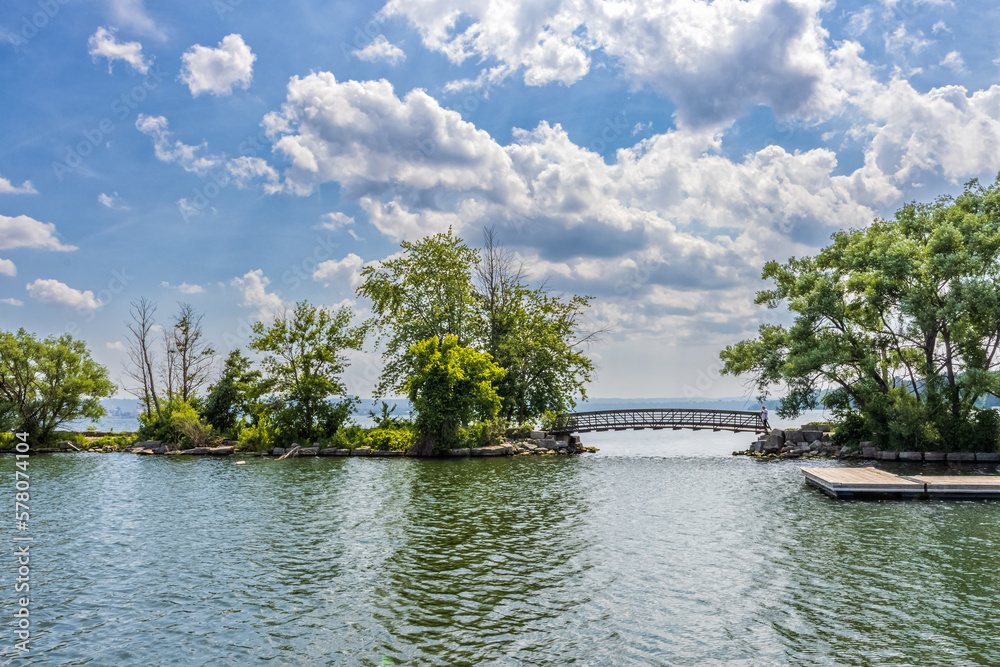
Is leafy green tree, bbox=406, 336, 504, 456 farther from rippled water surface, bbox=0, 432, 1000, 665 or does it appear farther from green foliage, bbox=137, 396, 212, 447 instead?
green foliage, bbox=137, 396, 212, 447

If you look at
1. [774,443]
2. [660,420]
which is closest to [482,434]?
[660,420]

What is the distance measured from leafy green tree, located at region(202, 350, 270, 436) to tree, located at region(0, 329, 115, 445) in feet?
28.1

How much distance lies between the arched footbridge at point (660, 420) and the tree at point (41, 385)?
35.1 meters

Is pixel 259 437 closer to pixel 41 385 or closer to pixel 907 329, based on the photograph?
pixel 41 385

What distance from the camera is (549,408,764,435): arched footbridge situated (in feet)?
154

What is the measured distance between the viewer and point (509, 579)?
12273mm

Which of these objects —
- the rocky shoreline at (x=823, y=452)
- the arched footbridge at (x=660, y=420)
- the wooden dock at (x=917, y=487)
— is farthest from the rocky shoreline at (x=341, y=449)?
the wooden dock at (x=917, y=487)

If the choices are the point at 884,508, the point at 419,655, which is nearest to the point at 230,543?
the point at 419,655

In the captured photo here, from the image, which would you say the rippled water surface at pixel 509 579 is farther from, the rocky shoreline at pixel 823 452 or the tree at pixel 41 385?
the tree at pixel 41 385

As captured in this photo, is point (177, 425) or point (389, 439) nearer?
point (389, 439)

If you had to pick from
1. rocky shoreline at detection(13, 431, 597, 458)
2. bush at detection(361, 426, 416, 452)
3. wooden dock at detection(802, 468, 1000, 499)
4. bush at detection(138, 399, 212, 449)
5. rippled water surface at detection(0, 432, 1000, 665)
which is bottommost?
rippled water surface at detection(0, 432, 1000, 665)

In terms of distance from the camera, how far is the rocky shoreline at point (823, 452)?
31.5m

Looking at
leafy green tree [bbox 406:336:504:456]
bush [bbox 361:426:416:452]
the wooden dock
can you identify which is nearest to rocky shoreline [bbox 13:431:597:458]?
bush [bbox 361:426:416:452]

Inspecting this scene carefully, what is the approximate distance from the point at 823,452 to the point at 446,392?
23921 millimetres
